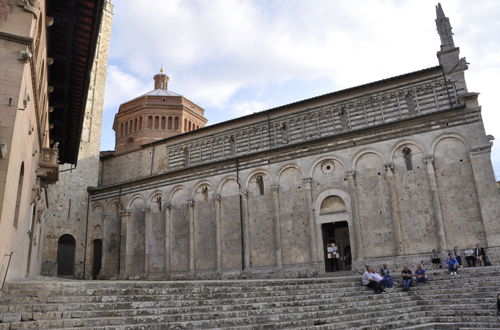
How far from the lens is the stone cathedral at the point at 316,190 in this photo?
17250mm

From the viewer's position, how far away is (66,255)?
87.6ft

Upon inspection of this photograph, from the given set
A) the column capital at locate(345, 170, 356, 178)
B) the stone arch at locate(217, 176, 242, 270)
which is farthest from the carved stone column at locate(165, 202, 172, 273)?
the column capital at locate(345, 170, 356, 178)

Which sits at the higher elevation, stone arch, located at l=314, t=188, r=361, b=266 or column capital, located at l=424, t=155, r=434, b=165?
column capital, located at l=424, t=155, r=434, b=165

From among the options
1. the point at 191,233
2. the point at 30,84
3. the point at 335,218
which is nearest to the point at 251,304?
the point at 30,84

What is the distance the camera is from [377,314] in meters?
10.4

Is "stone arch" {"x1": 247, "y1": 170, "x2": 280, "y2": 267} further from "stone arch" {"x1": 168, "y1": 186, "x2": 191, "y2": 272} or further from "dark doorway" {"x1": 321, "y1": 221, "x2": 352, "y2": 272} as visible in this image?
"stone arch" {"x1": 168, "y1": 186, "x2": 191, "y2": 272}

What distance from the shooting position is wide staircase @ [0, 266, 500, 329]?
7227 millimetres

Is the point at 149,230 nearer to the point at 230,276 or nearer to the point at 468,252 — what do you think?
the point at 230,276

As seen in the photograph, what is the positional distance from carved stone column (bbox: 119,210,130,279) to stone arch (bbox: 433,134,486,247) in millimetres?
18036

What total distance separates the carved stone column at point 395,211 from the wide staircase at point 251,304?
3859mm

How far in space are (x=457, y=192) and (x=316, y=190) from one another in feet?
20.1

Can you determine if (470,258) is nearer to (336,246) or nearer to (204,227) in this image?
(336,246)

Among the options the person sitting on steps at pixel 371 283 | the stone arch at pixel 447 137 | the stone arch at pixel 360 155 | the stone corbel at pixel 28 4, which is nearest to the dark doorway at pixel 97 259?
the stone arch at pixel 360 155

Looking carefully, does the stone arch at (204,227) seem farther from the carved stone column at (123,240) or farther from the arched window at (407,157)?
the arched window at (407,157)
